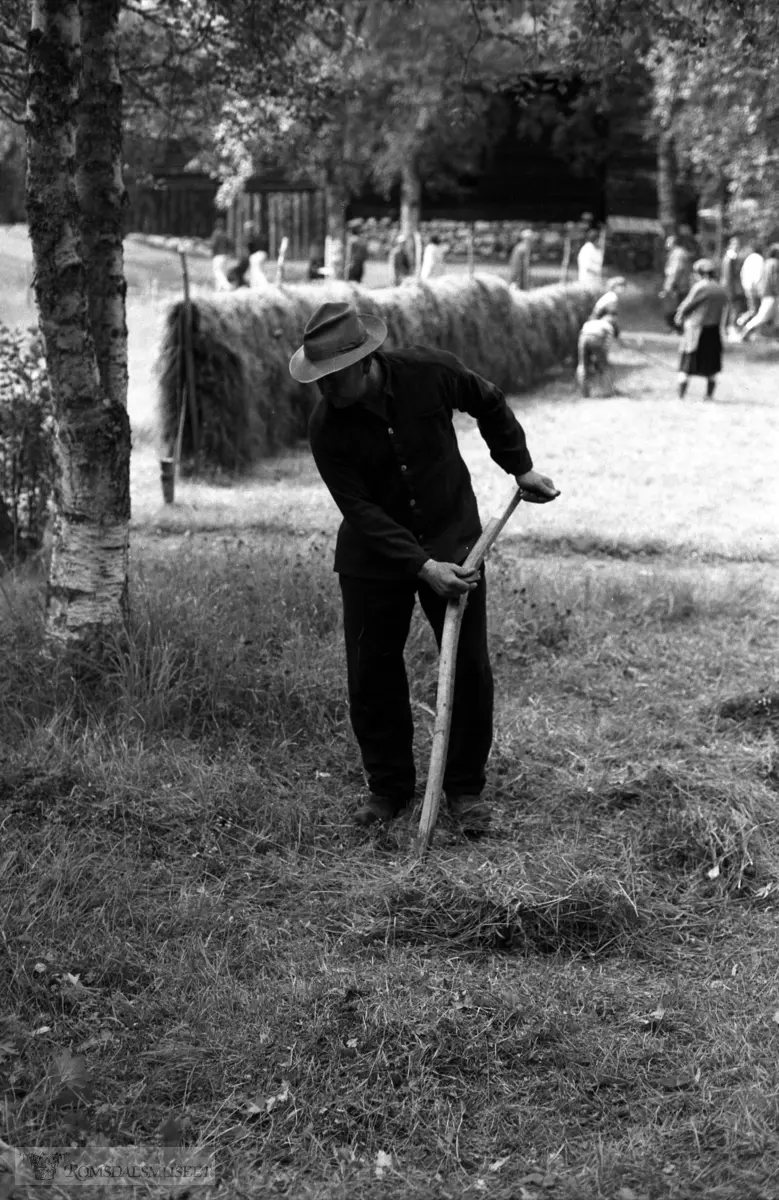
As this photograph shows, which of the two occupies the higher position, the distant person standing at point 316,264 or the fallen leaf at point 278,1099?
the distant person standing at point 316,264

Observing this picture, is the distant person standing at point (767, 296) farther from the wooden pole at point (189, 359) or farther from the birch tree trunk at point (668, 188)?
the wooden pole at point (189, 359)

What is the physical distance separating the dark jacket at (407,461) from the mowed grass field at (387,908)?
108 cm

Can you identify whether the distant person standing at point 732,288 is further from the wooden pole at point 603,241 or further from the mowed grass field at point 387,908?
the mowed grass field at point 387,908

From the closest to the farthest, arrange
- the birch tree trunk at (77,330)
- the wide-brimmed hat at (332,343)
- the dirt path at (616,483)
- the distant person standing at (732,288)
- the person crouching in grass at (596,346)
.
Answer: the wide-brimmed hat at (332,343) → the birch tree trunk at (77,330) → the dirt path at (616,483) → the person crouching in grass at (596,346) → the distant person standing at (732,288)

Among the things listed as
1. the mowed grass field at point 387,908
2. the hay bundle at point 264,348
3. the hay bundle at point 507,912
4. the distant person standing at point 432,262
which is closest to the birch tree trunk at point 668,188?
the distant person standing at point 432,262

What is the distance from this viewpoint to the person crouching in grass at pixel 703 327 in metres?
16.5

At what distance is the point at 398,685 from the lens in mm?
4859

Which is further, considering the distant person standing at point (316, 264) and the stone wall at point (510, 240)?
the stone wall at point (510, 240)

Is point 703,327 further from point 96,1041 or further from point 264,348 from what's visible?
point 96,1041

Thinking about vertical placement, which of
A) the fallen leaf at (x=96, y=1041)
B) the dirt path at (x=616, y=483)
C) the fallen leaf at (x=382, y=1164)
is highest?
the fallen leaf at (x=382, y=1164)

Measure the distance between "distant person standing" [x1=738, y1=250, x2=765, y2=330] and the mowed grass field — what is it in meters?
18.5

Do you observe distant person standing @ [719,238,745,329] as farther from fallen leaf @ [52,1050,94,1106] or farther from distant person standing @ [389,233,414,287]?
fallen leaf @ [52,1050,94,1106]

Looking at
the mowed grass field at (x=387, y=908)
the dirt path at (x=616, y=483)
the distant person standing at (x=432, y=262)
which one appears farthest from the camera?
the distant person standing at (x=432, y=262)

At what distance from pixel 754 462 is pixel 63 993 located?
1064cm
